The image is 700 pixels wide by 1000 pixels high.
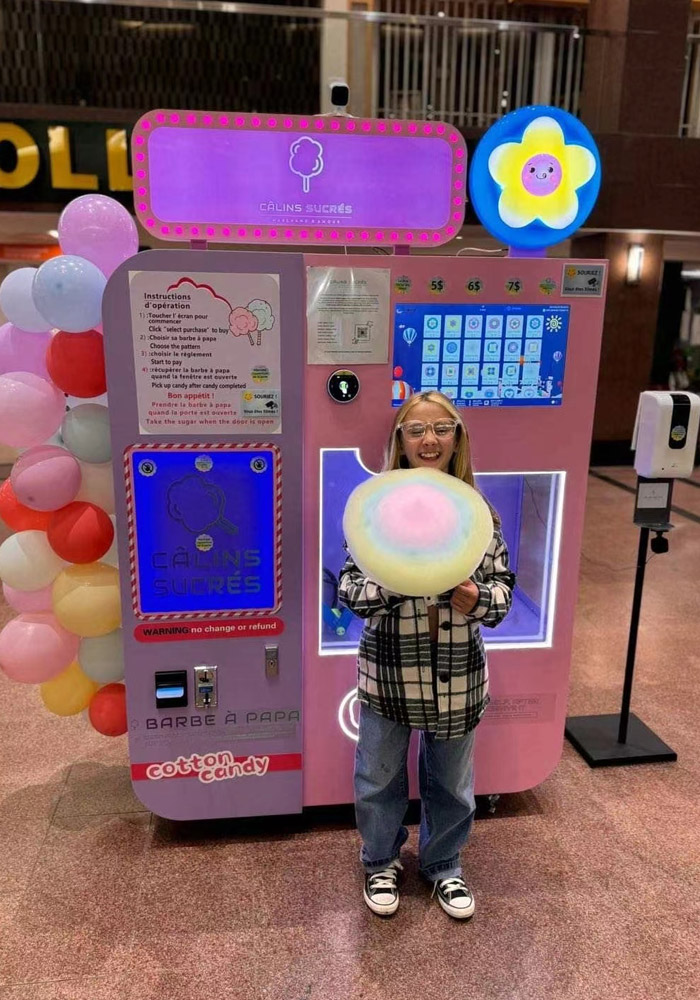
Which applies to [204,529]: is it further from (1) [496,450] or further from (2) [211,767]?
(1) [496,450]

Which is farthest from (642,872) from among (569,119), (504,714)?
(569,119)

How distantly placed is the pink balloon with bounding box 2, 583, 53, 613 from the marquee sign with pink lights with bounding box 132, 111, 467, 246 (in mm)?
1146

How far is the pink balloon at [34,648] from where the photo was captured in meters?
2.20

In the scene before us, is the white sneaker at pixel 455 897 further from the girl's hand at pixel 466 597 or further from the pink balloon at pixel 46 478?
the pink balloon at pixel 46 478

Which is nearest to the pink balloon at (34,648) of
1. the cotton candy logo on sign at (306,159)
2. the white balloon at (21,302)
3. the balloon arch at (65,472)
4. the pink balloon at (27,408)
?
the balloon arch at (65,472)

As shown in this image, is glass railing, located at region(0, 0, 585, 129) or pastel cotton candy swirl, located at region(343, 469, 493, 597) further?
glass railing, located at region(0, 0, 585, 129)

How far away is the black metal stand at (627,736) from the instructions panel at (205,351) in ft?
5.31

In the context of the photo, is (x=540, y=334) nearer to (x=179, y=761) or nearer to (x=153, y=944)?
(x=179, y=761)

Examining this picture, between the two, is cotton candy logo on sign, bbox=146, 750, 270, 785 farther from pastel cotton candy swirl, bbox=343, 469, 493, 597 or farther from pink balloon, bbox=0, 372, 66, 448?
pink balloon, bbox=0, 372, 66, 448

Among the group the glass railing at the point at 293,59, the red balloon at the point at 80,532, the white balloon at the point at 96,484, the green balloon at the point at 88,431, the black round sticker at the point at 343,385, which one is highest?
the glass railing at the point at 293,59

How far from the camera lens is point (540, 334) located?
6.91 feet

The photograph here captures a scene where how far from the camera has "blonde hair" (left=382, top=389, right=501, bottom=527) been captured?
1896mm

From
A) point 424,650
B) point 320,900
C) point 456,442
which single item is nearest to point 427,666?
point 424,650

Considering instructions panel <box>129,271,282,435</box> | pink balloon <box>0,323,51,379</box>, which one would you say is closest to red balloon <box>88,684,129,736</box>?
instructions panel <box>129,271,282,435</box>
